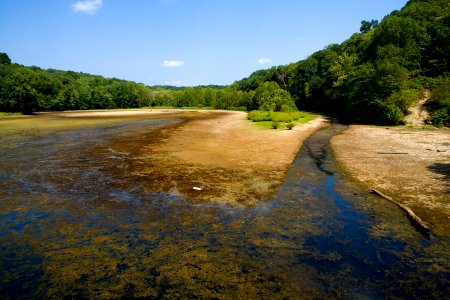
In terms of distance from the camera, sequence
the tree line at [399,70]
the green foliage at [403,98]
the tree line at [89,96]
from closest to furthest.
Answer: the green foliage at [403,98]
the tree line at [399,70]
the tree line at [89,96]

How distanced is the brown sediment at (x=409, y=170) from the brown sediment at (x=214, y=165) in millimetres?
4578

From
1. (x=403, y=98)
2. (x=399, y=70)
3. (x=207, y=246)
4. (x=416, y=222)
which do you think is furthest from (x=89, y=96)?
(x=416, y=222)

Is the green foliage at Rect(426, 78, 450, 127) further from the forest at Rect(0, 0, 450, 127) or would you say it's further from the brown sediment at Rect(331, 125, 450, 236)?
the brown sediment at Rect(331, 125, 450, 236)

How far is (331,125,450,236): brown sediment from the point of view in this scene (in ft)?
41.1

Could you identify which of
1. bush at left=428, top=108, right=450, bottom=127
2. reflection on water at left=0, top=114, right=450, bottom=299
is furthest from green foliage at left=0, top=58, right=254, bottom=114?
reflection on water at left=0, top=114, right=450, bottom=299

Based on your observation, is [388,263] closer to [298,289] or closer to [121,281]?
A: [298,289]

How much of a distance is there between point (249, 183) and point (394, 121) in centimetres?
3818

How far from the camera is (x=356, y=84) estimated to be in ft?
176

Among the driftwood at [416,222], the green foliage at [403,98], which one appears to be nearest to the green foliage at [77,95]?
the green foliage at [403,98]

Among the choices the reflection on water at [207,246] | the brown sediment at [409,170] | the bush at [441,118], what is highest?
the bush at [441,118]

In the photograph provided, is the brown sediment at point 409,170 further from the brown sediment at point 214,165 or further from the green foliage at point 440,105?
the green foliage at point 440,105

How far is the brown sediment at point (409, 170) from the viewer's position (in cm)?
1252

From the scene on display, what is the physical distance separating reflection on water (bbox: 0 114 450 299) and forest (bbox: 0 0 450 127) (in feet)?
128

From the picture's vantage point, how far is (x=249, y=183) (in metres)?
16.3
